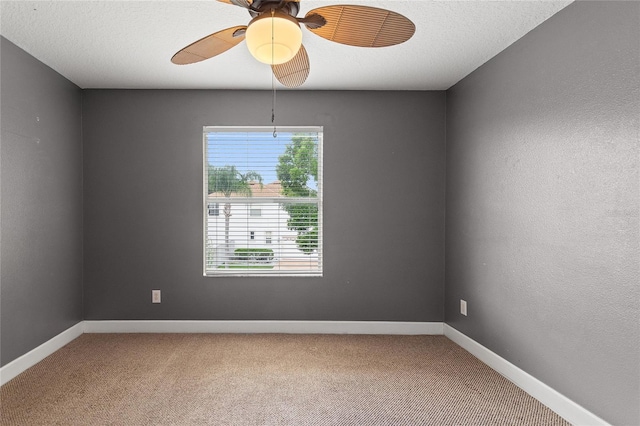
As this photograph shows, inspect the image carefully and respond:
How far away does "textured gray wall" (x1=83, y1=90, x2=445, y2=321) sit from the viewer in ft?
12.8

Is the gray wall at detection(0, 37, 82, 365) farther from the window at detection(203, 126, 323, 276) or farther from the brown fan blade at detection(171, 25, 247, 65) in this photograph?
the brown fan blade at detection(171, 25, 247, 65)

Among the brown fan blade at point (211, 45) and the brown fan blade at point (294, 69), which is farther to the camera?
the brown fan blade at point (294, 69)

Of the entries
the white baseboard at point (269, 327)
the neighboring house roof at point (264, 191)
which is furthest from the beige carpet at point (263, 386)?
the neighboring house roof at point (264, 191)

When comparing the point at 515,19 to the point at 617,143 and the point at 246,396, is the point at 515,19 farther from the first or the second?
the point at 246,396

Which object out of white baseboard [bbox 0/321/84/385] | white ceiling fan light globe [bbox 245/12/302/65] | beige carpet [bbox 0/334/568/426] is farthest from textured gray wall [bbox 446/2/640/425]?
white baseboard [bbox 0/321/84/385]

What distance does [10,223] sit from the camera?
2855mm

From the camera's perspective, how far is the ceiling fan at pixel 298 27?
154 centimetres

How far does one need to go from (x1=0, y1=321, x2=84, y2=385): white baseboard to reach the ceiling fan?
2652mm

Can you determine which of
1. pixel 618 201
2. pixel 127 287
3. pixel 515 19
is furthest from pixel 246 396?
pixel 515 19

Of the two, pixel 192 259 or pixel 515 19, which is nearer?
pixel 515 19

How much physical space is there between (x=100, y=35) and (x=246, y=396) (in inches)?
102

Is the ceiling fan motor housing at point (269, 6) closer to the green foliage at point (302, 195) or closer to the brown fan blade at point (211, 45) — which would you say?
the brown fan blade at point (211, 45)

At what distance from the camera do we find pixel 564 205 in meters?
2.31

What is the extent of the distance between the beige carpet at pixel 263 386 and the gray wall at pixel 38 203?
0.36 m
